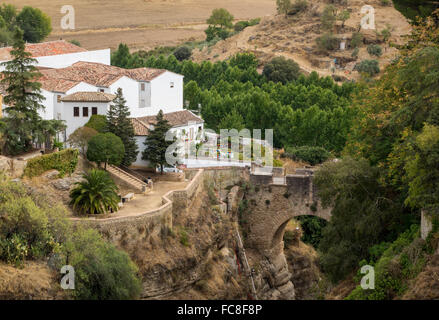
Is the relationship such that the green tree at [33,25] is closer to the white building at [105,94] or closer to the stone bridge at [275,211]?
the white building at [105,94]

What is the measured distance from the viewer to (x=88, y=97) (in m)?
40.5

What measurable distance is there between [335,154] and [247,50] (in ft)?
117

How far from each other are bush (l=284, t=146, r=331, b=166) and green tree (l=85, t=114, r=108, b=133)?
46.4 ft

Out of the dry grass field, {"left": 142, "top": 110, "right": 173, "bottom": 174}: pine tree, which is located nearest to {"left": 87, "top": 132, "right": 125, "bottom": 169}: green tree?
{"left": 142, "top": 110, "right": 173, "bottom": 174}: pine tree

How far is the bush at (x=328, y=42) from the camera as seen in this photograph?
80.9 meters

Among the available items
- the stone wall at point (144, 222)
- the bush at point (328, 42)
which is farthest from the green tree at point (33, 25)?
the stone wall at point (144, 222)

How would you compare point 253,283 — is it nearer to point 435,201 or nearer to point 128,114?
point 128,114

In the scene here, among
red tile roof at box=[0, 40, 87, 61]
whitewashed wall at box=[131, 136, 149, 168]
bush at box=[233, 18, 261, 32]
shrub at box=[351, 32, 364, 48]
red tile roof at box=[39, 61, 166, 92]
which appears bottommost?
whitewashed wall at box=[131, 136, 149, 168]

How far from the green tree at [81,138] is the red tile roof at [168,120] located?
341 centimetres

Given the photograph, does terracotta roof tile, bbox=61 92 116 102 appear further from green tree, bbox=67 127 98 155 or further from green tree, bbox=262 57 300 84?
green tree, bbox=262 57 300 84

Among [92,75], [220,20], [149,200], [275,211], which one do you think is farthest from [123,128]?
[220,20]

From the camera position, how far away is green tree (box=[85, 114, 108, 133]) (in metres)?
38.9

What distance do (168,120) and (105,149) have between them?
6.93 meters

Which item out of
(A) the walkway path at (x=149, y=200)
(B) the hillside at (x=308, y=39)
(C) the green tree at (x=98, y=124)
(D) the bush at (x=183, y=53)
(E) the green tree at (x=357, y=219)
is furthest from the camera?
(D) the bush at (x=183, y=53)
